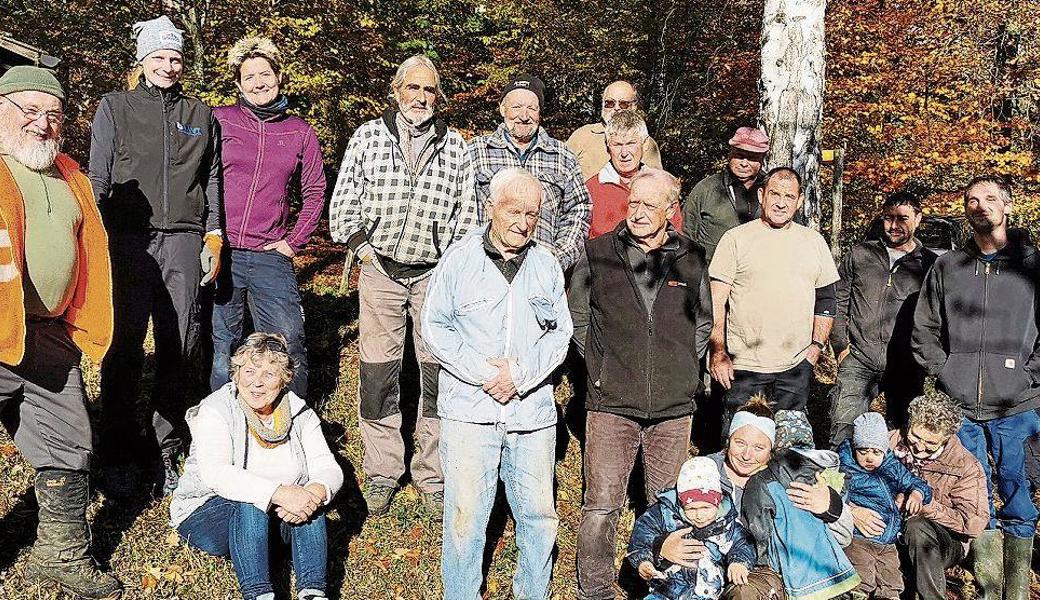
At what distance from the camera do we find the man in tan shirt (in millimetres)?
5289

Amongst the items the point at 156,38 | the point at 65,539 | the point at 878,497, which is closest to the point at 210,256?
the point at 156,38

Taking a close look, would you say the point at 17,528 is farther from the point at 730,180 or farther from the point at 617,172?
the point at 730,180

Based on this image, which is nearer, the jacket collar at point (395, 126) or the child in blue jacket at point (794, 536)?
the child in blue jacket at point (794, 536)

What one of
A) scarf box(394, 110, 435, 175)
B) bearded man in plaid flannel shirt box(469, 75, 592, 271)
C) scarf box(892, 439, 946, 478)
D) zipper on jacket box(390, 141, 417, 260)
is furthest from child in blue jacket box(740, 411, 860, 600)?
scarf box(394, 110, 435, 175)

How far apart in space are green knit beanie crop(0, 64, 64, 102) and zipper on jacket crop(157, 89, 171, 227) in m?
0.94

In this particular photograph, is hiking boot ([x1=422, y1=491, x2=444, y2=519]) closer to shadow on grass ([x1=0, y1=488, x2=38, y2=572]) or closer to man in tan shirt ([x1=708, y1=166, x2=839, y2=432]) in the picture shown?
man in tan shirt ([x1=708, y1=166, x2=839, y2=432])

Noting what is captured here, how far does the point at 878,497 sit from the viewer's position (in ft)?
16.2

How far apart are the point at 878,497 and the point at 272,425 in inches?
130

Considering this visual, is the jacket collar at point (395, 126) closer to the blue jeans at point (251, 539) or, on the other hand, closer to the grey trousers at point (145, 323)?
the grey trousers at point (145, 323)

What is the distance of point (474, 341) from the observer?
434 cm

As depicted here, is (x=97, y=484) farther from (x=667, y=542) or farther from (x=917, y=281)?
(x=917, y=281)

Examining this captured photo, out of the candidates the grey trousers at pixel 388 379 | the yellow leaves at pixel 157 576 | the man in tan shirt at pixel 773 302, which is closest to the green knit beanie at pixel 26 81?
the grey trousers at pixel 388 379

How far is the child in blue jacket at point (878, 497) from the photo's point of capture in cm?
477

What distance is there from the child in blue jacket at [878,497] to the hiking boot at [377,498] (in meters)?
2.76
